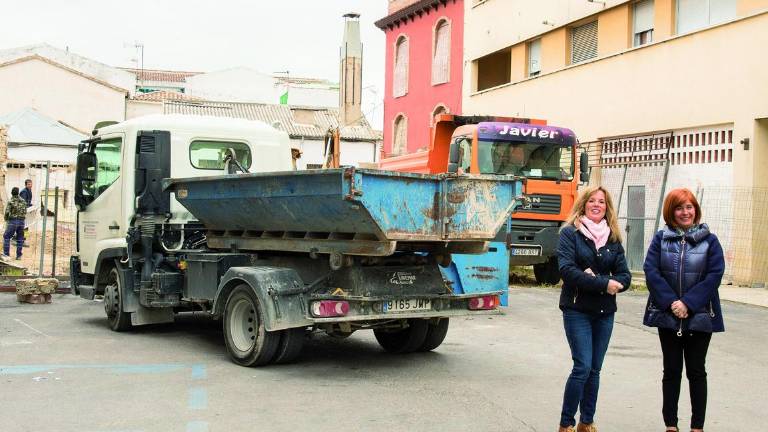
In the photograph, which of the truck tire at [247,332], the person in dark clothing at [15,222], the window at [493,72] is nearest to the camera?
the truck tire at [247,332]

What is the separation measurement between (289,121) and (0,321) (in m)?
45.8

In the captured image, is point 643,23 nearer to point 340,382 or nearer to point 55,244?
point 55,244

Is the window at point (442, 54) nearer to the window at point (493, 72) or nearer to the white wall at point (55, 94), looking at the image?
the window at point (493, 72)

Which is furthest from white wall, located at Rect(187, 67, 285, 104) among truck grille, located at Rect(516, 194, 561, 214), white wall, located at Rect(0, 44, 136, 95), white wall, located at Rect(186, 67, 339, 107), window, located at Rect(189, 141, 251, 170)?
window, located at Rect(189, 141, 251, 170)

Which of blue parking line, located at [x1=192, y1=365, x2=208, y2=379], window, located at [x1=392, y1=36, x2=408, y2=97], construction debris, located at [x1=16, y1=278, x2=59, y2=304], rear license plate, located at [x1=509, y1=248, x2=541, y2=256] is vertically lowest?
blue parking line, located at [x1=192, y1=365, x2=208, y2=379]

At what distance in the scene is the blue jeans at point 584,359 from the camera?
5879 mm

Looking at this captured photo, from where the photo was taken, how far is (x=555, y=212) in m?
17.0

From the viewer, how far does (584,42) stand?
2422 cm

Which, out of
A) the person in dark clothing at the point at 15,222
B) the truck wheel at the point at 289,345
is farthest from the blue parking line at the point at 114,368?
the person in dark clothing at the point at 15,222

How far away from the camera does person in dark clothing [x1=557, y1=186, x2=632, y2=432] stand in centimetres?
588

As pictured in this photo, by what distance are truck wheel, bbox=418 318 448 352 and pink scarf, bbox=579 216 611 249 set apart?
3.77m

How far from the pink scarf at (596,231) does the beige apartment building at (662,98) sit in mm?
12646

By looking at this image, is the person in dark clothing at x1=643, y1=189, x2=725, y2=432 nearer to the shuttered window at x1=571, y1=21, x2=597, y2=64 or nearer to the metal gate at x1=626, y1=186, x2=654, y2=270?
the metal gate at x1=626, y1=186, x2=654, y2=270

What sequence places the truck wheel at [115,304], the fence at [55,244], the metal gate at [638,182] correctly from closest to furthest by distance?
the truck wheel at [115,304]
the fence at [55,244]
the metal gate at [638,182]
